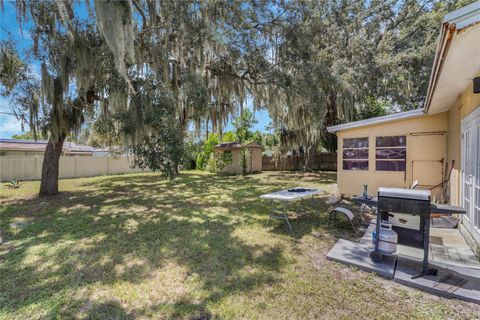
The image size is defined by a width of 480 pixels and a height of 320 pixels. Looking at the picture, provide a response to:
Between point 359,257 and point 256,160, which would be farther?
point 256,160

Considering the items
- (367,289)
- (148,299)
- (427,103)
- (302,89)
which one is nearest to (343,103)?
(302,89)

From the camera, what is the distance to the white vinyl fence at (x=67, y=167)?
39.3 ft

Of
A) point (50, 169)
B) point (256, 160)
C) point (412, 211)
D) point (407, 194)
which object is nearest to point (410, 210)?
point (412, 211)

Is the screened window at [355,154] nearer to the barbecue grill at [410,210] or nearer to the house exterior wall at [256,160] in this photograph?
the barbecue grill at [410,210]

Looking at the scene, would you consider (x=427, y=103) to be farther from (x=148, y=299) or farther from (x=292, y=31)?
(x=148, y=299)

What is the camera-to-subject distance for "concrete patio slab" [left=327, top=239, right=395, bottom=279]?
115 inches

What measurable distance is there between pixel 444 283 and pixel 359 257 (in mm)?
884

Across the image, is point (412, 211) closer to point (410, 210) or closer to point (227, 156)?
point (410, 210)

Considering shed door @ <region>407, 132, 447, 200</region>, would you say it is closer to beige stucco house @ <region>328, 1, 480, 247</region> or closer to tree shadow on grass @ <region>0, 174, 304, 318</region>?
beige stucco house @ <region>328, 1, 480, 247</region>

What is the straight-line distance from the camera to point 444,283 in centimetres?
260

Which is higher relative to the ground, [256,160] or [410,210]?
[256,160]

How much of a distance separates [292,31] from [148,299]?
801cm

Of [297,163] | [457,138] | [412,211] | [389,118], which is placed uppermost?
[389,118]

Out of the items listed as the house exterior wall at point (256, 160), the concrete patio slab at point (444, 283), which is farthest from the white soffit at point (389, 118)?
the house exterior wall at point (256, 160)
